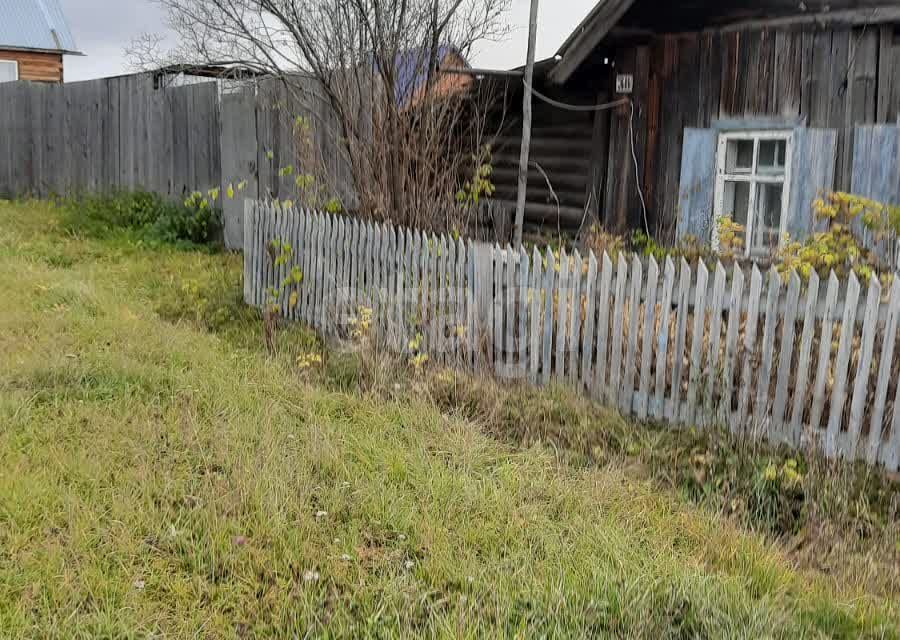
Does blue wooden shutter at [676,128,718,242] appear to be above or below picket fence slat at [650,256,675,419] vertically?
above

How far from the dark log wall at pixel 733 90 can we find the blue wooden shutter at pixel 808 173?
0.09 m

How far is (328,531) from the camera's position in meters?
3.71

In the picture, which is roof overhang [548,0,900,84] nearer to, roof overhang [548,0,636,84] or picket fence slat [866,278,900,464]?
roof overhang [548,0,636,84]

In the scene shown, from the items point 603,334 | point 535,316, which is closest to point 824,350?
point 603,334

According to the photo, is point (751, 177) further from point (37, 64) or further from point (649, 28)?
point (37, 64)

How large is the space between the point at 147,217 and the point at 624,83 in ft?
22.1

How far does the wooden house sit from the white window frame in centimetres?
1

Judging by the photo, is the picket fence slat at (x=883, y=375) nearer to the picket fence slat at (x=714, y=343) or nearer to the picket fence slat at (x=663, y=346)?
the picket fence slat at (x=714, y=343)

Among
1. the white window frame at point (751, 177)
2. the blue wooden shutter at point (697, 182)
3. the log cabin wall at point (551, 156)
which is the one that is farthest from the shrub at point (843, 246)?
the log cabin wall at point (551, 156)

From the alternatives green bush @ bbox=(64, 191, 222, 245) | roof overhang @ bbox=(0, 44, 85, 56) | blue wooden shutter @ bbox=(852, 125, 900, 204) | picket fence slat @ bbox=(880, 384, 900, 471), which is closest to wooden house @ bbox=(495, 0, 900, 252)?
blue wooden shutter @ bbox=(852, 125, 900, 204)

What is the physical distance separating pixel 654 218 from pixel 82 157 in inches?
395

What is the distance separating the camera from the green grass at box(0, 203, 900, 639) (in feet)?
10.2

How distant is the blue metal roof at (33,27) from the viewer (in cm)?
2581

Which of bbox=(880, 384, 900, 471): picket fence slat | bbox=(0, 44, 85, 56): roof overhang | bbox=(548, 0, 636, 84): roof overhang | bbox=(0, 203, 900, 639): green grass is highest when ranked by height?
bbox=(0, 44, 85, 56): roof overhang
